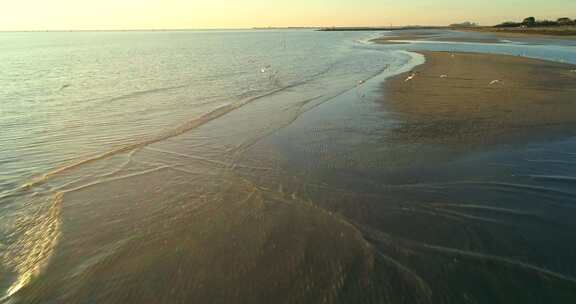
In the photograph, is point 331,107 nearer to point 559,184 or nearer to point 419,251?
point 559,184

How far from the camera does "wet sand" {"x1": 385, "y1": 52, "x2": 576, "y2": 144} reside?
1040cm

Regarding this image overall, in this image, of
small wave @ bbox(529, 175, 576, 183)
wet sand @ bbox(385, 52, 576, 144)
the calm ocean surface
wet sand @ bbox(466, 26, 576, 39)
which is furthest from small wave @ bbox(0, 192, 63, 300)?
wet sand @ bbox(466, 26, 576, 39)

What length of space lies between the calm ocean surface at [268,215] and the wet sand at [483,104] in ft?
3.78

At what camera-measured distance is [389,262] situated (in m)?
4.70

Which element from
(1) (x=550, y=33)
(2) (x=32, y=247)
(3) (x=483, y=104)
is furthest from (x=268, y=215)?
(1) (x=550, y=33)

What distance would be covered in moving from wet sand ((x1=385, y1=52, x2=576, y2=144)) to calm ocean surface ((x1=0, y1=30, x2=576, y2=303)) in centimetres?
115

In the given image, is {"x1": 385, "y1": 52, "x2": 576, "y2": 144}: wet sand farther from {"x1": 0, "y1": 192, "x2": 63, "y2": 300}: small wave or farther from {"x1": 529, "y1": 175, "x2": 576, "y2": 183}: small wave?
{"x1": 0, "y1": 192, "x2": 63, "y2": 300}: small wave

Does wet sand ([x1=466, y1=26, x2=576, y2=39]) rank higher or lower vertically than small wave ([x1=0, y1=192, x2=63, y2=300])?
higher

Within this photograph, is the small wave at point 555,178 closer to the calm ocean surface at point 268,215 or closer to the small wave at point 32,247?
the calm ocean surface at point 268,215

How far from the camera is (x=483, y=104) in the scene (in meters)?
13.8

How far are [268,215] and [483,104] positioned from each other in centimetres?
1179

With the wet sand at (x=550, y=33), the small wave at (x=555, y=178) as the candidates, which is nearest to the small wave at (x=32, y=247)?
the small wave at (x=555, y=178)

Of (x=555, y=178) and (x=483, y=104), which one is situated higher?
(x=483, y=104)

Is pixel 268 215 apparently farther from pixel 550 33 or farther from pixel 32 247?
pixel 550 33
